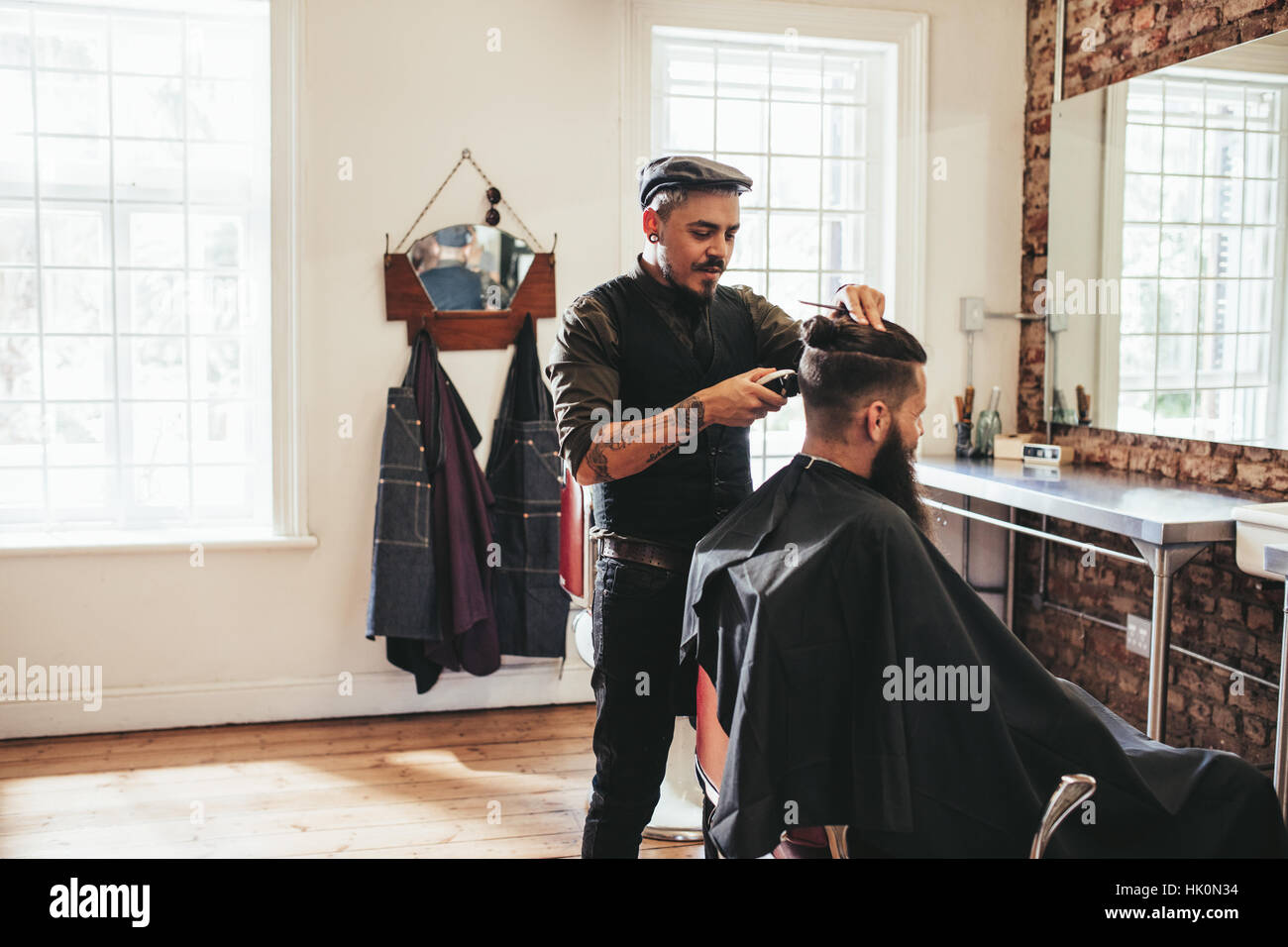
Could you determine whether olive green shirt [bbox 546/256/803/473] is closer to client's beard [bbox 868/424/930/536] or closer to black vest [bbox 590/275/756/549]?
black vest [bbox 590/275/756/549]

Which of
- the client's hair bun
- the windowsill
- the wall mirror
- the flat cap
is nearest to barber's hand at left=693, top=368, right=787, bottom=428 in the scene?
the client's hair bun

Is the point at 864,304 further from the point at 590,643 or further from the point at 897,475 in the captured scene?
the point at 590,643

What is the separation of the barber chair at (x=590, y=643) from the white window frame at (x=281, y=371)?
1.24 metres

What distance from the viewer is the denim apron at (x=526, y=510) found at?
358 cm

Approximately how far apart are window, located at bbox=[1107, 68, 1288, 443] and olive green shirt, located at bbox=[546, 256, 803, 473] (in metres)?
1.62

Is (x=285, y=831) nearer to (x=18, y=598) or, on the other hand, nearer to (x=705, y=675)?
(x=18, y=598)

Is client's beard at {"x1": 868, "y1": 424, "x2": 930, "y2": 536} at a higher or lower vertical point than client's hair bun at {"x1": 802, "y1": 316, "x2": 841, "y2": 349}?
lower

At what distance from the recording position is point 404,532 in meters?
3.43

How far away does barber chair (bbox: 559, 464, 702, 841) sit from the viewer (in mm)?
2521

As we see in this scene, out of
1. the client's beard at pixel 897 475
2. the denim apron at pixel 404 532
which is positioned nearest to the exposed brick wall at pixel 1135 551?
the client's beard at pixel 897 475

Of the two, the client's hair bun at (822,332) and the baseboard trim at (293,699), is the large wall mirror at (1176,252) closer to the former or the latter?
the client's hair bun at (822,332)
